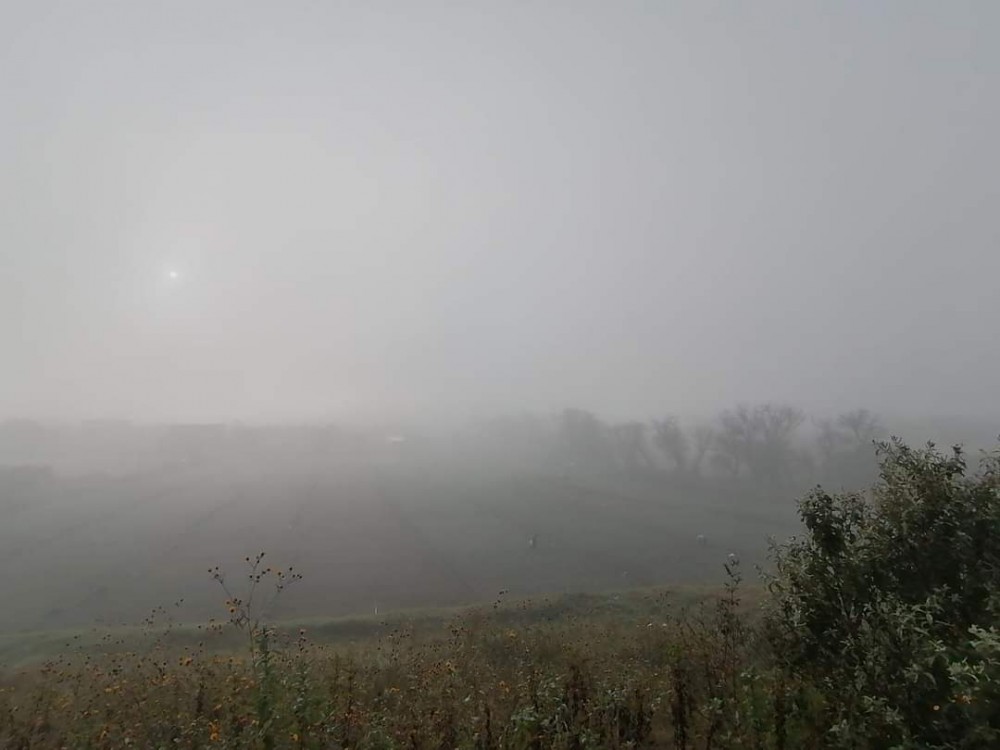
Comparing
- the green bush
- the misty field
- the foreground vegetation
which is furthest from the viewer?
the misty field

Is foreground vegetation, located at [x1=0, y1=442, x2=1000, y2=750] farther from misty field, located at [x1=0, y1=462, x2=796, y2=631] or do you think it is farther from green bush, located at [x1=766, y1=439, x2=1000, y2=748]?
misty field, located at [x1=0, y1=462, x2=796, y2=631]

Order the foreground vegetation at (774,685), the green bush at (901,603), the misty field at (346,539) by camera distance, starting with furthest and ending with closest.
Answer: the misty field at (346,539), the foreground vegetation at (774,685), the green bush at (901,603)

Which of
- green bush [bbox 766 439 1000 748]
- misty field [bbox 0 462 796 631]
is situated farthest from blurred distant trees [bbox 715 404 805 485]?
green bush [bbox 766 439 1000 748]

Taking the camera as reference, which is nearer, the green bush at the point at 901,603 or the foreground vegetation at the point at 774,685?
the green bush at the point at 901,603

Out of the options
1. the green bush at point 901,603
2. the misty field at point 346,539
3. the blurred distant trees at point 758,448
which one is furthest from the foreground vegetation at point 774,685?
the blurred distant trees at point 758,448

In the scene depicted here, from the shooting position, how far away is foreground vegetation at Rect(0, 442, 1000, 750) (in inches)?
288

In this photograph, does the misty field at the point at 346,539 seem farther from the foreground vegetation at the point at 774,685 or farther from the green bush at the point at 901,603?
the green bush at the point at 901,603

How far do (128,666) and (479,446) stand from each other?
482 feet

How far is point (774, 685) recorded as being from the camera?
9.09m

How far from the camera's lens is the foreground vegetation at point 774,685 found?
7.32 meters

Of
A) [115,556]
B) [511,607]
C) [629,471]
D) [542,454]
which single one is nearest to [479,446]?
[542,454]

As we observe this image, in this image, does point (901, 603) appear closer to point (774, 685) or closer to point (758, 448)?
point (774, 685)

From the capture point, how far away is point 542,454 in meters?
139

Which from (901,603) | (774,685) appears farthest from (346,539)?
(901,603)
